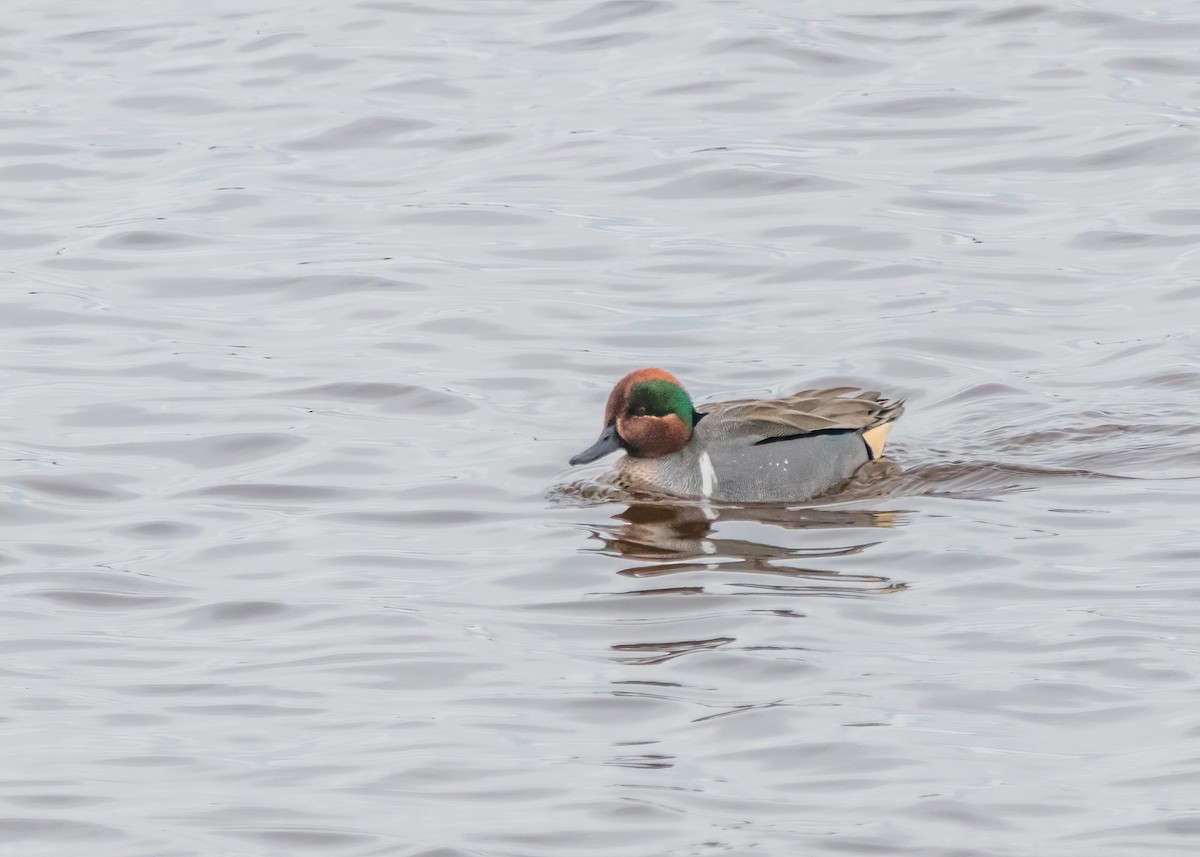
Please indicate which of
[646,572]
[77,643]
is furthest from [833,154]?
[77,643]

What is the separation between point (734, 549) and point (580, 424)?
2.37 m

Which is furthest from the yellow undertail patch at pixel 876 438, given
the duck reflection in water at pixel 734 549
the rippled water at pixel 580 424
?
the duck reflection in water at pixel 734 549

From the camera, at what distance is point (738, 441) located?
1084 cm

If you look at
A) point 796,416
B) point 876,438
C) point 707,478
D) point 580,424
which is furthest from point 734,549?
point 580,424

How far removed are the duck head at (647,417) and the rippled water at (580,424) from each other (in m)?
0.34

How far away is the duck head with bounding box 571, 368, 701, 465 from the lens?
1097 centimetres

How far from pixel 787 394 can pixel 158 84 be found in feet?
32.3

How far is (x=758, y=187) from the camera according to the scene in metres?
16.5

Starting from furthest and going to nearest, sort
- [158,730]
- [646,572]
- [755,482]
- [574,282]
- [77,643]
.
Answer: [574,282], [755,482], [646,572], [77,643], [158,730]

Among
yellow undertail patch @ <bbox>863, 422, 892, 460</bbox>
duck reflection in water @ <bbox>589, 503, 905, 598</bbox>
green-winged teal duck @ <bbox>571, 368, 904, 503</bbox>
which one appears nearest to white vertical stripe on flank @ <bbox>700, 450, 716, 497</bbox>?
green-winged teal duck @ <bbox>571, 368, 904, 503</bbox>

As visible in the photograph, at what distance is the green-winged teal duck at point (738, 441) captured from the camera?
10742 millimetres

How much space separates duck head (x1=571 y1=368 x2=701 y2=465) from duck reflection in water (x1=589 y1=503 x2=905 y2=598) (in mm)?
342

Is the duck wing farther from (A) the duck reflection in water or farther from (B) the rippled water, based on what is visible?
(A) the duck reflection in water

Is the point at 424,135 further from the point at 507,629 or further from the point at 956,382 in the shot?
the point at 507,629
